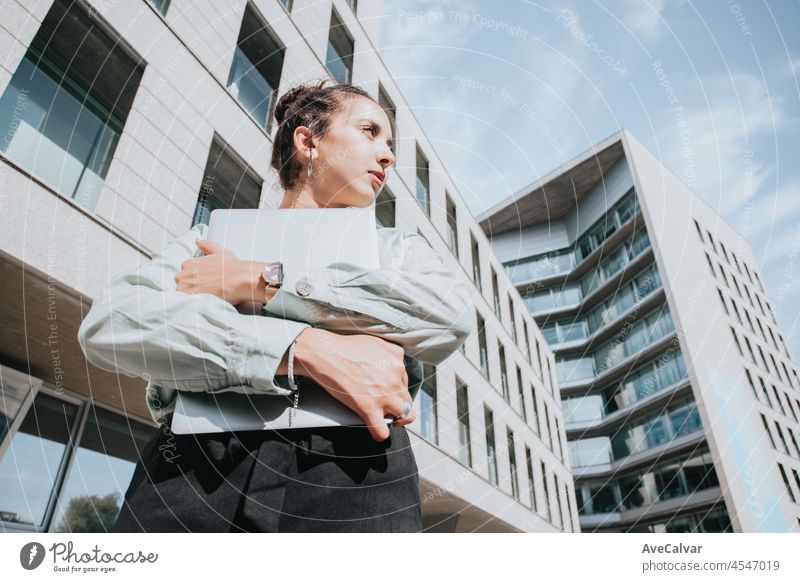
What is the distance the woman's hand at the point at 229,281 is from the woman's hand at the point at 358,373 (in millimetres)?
173

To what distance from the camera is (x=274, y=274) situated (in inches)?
38.8

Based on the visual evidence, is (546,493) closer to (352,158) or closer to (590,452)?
(352,158)

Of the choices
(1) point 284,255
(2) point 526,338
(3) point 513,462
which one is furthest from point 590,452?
(1) point 284,255

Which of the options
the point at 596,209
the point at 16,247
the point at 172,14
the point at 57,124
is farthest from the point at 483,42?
the point at 596,209

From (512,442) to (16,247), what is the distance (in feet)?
42.8

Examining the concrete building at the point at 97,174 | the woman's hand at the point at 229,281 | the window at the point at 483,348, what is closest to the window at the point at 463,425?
the window at the point at 483,348

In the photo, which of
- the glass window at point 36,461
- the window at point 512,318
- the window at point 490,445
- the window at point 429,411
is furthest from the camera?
the window at point 512,318

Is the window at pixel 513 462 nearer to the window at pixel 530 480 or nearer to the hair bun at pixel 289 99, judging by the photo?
the window at pixel 530 480

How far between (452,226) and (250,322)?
39.5 ft

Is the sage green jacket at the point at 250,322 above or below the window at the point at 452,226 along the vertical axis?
below

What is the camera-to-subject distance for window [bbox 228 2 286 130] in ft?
19.8

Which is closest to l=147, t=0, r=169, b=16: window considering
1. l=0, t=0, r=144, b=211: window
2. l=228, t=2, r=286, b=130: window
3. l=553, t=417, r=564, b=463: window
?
l=0, t=0, r=144, b=211: window

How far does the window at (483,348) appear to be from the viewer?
1226 cm

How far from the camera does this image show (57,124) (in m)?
3.66
